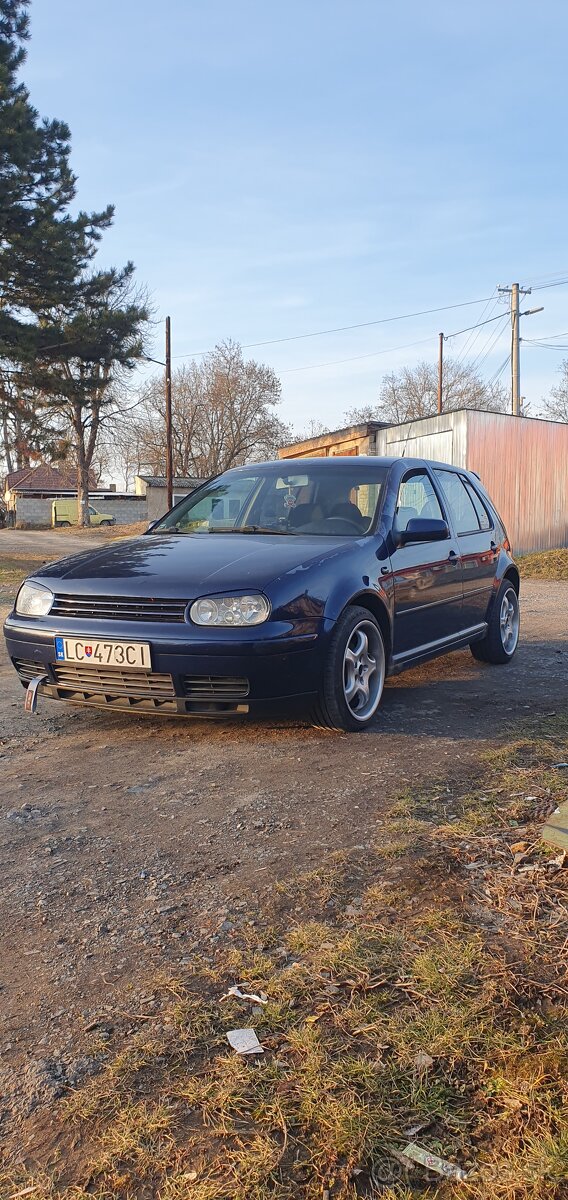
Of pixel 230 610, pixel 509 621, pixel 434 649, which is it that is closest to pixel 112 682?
pixel 230 610

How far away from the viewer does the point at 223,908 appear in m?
2.43

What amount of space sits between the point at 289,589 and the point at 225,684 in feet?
1.71

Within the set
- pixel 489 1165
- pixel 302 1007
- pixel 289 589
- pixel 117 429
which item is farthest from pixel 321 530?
pixel 117 429

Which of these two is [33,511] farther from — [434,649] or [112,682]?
[112,682]

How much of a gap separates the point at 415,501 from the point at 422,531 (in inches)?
20.7

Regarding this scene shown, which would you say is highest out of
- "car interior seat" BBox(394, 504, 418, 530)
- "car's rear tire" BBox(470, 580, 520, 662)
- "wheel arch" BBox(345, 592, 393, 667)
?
"car interior seat" BBox(394, 504, 418, 530)

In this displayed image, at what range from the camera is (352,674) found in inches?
170

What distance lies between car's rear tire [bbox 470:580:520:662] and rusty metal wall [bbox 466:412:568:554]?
1244 centimetres

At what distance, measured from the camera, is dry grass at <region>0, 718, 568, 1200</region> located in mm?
1458

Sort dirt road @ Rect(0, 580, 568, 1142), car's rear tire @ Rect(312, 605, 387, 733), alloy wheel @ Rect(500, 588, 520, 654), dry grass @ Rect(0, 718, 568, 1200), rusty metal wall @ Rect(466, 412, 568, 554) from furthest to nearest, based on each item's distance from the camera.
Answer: rusty metal wall @ Rect(466, 412, 568, 554) < alloy wheel @ Rect(500, 588, 520, 654) < car's rear tire @ Rect(312, 605, 387, 733) < dirt road @ Rect(0, 580, 568, 1142) < dry grass @ Rect(0, 718, 568, 1200)

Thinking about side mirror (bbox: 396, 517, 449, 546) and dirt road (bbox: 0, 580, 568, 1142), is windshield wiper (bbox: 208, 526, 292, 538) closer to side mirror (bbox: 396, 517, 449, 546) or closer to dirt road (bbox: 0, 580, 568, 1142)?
side mirror (bbox: 396, 517, 449, 546)

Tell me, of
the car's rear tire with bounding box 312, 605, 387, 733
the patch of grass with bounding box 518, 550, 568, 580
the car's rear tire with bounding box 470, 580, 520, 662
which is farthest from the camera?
the patch of grass with bounding box 518, 550, 568, 580

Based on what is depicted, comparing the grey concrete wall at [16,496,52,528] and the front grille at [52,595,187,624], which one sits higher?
the grey concrete wall at [16,496,52,528]

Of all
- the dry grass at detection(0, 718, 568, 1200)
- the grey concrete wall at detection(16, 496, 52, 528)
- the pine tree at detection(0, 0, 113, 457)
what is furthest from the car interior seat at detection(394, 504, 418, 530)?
the grey concrete wall at detection(16, 496, 52, 528)
